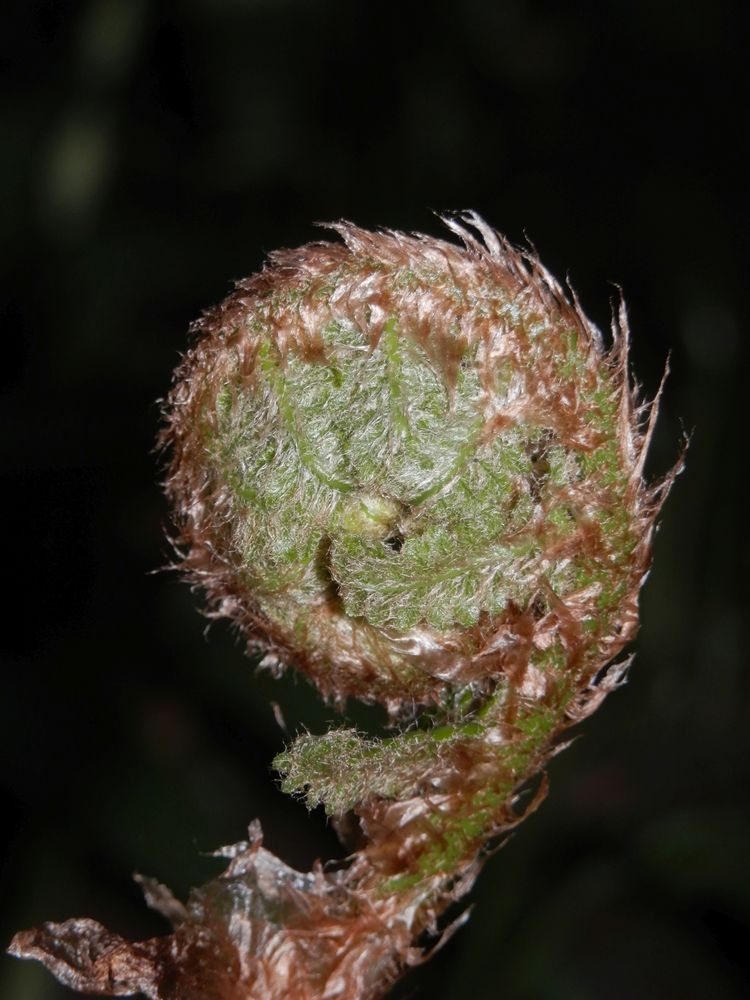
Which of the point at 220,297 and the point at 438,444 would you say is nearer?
the point at 438,444

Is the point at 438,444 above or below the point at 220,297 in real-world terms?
below

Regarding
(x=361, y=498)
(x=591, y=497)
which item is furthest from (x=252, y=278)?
(x=591, y=497)

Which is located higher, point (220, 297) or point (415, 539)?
point (220, 297)

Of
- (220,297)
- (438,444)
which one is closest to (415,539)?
(438,444)

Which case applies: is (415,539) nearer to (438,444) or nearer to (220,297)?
(438,444)

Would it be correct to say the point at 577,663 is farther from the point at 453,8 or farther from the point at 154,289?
the point at 453,8

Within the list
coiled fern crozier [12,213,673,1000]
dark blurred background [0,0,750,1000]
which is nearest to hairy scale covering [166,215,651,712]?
coiled fern crozier [12,213,673,1000]
